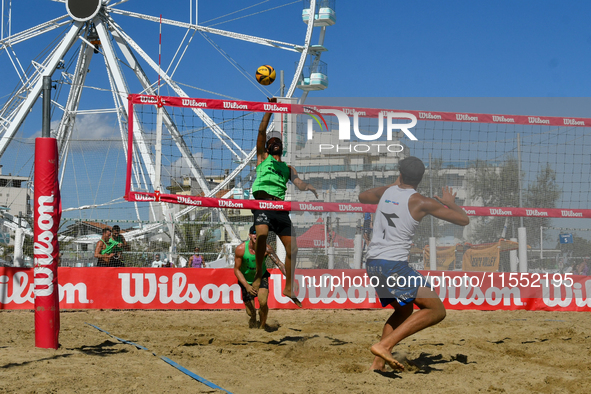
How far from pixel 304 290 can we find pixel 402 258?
608 cm

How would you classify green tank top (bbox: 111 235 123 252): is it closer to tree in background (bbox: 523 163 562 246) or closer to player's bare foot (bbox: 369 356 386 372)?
tree in background (bbox: 523 163 562 246)

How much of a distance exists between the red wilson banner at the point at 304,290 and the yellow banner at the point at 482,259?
1.22ft

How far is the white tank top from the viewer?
14.1ft

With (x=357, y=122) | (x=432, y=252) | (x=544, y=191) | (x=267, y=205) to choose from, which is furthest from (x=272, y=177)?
(x=544, y=191)

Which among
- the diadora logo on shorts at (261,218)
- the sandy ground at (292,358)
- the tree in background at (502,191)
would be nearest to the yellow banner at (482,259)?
the tree in background at (502,191)

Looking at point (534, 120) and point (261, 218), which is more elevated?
point (534, 120)

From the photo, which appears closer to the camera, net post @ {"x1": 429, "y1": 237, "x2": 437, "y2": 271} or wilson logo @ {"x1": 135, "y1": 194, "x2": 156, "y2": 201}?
wilson logo @ {"x1": 135, "y1": 194, "x2": 156, "y2": 201}

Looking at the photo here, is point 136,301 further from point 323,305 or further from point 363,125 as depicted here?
point 363,125

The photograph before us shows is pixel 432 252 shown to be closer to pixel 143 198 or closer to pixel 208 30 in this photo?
pixel 143 198

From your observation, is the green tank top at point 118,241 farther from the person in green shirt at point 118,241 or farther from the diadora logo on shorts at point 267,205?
the diadora logo on shorts at point 267,205

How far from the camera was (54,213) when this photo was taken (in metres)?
5.25

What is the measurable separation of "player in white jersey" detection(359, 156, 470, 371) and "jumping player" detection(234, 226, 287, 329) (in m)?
2.61

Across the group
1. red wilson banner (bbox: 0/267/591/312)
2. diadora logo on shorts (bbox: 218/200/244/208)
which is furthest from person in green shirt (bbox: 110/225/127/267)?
diadora logo on shorts (bbox: 218/200/244/208)

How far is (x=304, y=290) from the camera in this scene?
403 inches
